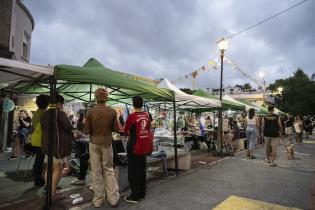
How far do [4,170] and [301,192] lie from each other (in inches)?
293

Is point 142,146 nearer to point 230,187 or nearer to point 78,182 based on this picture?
point 78,182

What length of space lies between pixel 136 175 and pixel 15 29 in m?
11.7

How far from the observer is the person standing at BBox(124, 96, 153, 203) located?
16.8 feet

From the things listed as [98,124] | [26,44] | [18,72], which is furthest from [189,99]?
[26,44]

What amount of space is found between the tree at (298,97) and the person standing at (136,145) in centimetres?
5316

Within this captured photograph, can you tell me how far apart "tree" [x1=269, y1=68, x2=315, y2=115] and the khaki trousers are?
53.8 meters

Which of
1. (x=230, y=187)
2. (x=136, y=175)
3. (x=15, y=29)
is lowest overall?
(x=230, y=187)

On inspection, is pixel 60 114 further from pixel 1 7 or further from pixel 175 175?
pixel 1 7

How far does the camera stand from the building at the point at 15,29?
39.6ft

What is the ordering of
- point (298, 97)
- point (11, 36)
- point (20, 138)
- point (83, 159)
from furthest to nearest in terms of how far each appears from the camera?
point (298, 97) < point (11, 36) < point (20, 138) < point (83, 159)

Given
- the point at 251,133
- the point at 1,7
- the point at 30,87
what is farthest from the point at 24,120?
the point at 251,133

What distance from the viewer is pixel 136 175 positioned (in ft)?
17.0

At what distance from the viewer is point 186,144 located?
11.5 metres

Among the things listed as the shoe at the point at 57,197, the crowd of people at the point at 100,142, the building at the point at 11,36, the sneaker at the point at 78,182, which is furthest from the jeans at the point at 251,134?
the building at the point at 11,36
